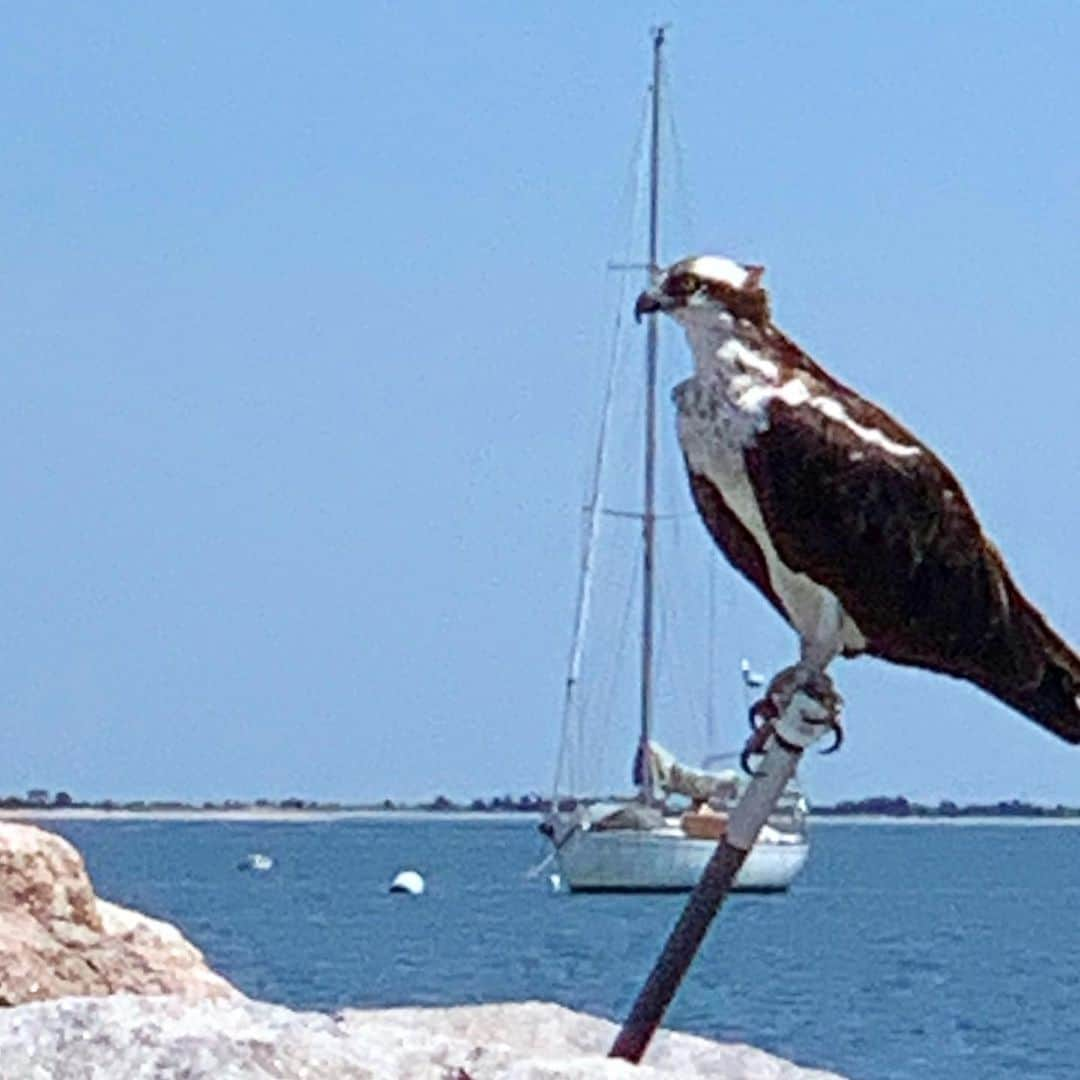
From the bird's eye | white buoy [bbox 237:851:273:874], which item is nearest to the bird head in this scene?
the bird's eye

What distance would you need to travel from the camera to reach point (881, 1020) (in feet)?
202

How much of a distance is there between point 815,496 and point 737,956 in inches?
2873

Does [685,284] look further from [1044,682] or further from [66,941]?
[66,941]

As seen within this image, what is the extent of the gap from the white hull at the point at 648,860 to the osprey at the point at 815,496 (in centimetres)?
6087

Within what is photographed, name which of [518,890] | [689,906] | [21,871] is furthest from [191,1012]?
[518,890]

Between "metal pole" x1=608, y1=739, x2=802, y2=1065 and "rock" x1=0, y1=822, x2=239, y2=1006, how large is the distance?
101 inches

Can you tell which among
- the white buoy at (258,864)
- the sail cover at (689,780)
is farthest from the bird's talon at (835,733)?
the white buoy at (258,864)

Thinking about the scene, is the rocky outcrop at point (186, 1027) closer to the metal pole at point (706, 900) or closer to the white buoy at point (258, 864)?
the metal pole at point (706, 900)

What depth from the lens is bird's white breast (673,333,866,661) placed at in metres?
10.8

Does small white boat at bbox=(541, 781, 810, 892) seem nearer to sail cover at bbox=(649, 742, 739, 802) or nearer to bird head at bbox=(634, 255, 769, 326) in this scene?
sail cover at bbox=(649, 742, 739, 802)

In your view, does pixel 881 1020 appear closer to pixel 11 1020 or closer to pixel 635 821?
pixel 635 821

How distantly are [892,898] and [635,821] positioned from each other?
5638cm

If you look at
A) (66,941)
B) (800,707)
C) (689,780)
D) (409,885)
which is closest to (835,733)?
(800,707)

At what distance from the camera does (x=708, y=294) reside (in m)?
10.9
